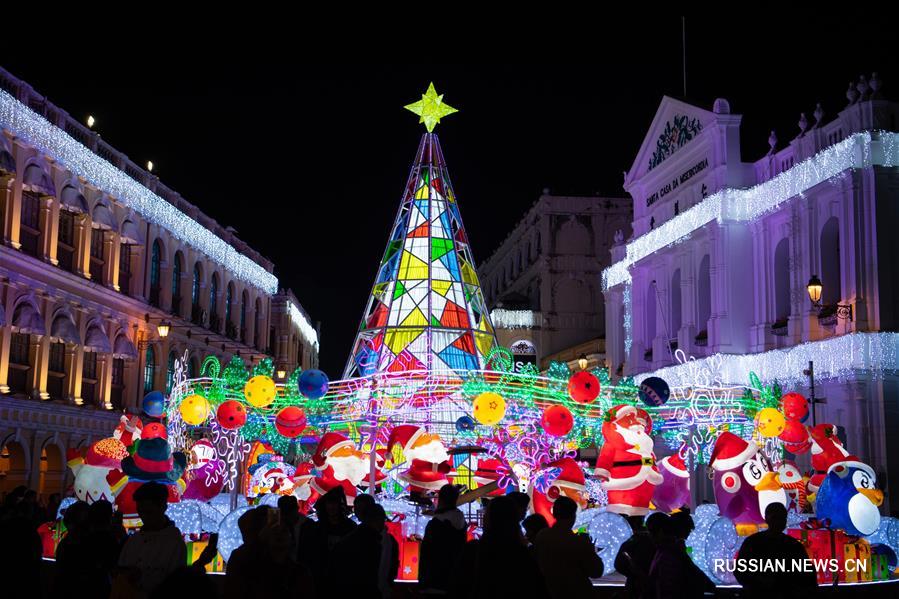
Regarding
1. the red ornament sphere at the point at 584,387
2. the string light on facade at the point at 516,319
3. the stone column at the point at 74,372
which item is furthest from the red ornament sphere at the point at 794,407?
the string light on facade at the point at 516,319

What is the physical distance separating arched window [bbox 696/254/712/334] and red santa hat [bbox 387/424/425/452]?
19894 mm

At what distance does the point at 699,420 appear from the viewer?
19.2 m

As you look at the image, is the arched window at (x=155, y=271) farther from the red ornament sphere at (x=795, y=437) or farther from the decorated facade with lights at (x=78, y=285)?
the red ornament sphere at (x=795, y=437)

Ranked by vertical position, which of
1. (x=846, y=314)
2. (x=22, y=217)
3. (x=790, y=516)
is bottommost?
(x=790, y=516)

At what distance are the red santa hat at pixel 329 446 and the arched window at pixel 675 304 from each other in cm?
2277

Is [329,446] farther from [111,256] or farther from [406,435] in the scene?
[111,256]

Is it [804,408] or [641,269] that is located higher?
[641,269]

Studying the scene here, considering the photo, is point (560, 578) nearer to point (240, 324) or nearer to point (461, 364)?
point (461, 364)

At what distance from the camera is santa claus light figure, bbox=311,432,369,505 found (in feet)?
57.1

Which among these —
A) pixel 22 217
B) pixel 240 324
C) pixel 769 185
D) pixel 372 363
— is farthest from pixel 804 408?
pixel 240 324

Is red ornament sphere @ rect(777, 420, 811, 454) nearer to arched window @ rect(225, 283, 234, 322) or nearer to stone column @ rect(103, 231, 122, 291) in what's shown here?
stone column @ rect(103, 231, 122, 291)

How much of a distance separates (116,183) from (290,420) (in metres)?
19.0

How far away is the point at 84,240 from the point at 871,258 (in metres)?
22.9

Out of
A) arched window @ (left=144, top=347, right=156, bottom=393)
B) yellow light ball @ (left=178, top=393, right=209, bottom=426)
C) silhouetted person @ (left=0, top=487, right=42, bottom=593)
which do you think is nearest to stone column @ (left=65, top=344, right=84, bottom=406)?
arched window @ (left=144, top=347, right=156, bottom=393)
